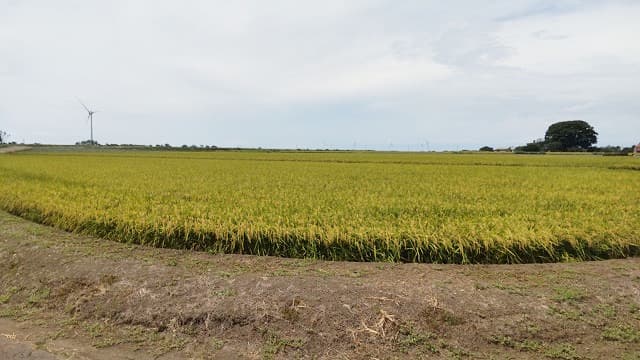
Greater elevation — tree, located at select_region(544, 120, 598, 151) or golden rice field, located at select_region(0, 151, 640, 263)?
tree, located at select_region(544, 120, 598, 151)

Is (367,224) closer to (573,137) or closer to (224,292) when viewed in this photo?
(224,292)

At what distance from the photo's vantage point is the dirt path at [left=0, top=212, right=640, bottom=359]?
12.1 ft

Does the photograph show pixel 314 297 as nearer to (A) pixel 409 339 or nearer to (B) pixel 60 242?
(A) pixel 409 339

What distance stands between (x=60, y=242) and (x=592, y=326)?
7.23 m

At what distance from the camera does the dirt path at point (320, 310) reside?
3.70m

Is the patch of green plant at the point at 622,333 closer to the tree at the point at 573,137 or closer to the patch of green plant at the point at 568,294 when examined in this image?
the patch of green plant at the point at 568,294

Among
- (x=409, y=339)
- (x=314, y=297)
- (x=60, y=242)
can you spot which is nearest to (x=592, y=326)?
(x=409, y=339)

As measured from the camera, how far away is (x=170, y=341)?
155 inches

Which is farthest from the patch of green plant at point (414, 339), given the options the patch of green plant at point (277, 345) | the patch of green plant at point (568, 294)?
the patch of green plant at point (568, 294)

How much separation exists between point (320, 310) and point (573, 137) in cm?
10552

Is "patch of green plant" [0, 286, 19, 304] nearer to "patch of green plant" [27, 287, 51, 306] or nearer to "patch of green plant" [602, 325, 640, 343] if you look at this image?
"patch of green plant" [27, 287, 51, 306]

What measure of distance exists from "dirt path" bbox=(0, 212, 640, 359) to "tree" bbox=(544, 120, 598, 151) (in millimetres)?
100982

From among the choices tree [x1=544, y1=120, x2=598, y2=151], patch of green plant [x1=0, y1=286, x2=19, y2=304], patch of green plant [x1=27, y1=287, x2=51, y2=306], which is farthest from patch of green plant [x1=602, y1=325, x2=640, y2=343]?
tree [x1=544, y1=120, x2=598, y2=151]

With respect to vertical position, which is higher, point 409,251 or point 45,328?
point 409,251
